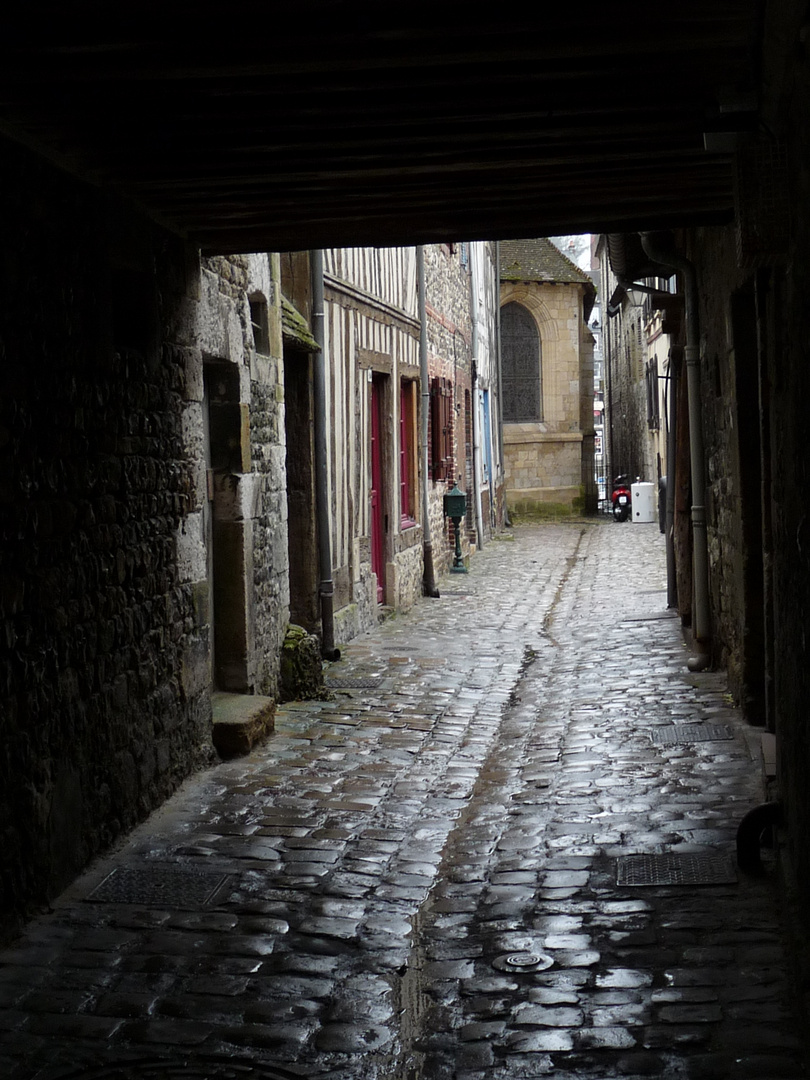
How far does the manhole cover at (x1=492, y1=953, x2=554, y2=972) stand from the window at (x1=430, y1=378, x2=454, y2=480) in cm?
1087

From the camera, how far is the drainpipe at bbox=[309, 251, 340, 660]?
350 inches

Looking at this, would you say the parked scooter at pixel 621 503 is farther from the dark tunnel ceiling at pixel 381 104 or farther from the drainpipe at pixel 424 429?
the dark tunnel ceiling at pixel 381 104

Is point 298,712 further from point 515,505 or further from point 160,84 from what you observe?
point 515,505

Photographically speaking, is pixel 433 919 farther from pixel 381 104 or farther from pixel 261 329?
pixel 261 329

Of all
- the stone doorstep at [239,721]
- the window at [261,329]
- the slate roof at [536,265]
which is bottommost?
the stone doorstep at [239,721]

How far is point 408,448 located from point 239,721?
738 centimetres

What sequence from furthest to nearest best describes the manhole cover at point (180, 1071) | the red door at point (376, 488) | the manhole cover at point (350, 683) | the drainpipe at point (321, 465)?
the red door at point (376, 488), the drainpipe at point (321, 465), the manhole cover at point (350, 683), the manhole cover at point (180, 1071)

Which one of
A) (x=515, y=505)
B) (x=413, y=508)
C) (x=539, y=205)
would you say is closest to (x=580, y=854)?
(x=539, y=205)

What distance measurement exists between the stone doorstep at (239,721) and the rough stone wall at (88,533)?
0.22m

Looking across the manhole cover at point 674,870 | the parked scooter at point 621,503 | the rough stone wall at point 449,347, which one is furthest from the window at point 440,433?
the manhole cover at point 674,870

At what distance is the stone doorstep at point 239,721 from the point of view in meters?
6.32

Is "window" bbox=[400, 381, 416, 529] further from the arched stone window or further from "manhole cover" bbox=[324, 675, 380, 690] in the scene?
the arched stone window

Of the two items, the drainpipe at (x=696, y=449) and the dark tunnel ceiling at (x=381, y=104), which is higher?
the dark tunnel ceiling at (x=381, y=104)

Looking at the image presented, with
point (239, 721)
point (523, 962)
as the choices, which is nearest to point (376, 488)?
point (239, 721)
